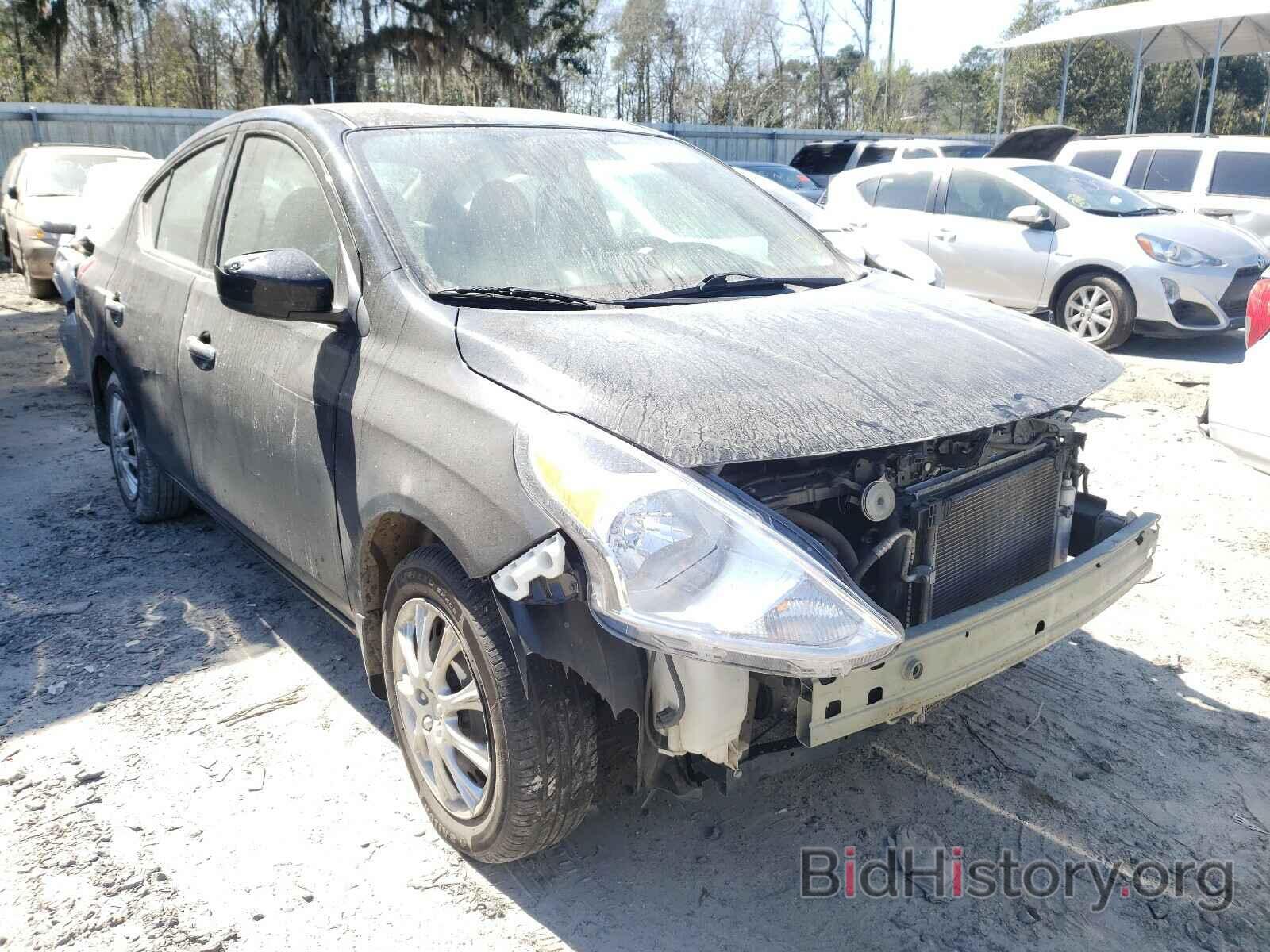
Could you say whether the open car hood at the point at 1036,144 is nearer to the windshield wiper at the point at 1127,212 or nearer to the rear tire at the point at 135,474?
the windshield wiper at the point at 1127,212

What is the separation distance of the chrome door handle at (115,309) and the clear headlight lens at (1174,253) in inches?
306

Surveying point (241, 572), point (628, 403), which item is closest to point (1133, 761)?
point (628, 403)

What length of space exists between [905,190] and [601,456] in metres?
8.97

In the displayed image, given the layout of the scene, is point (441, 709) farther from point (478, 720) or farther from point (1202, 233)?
point (1202, 233)

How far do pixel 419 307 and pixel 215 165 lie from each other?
1631 mm

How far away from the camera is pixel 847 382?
226 cm

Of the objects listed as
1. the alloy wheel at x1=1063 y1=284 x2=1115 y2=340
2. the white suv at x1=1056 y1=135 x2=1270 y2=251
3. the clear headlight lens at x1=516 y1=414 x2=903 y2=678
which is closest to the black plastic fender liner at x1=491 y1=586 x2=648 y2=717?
the clear headlight lens at x1=516 y1=414 x2=903 y2=678

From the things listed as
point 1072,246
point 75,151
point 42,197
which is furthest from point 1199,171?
point 75,151

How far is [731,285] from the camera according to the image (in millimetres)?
2891

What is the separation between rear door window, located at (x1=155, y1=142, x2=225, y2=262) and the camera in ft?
11.9

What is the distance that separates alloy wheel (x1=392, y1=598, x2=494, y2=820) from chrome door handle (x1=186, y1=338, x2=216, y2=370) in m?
1.32

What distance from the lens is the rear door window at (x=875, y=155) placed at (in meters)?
17.2

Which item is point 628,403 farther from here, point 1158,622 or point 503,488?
point 1158,622

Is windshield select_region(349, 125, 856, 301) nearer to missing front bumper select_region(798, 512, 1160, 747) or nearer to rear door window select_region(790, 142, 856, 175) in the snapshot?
missing front bumper select_region(798, 512, 1160, 747)
